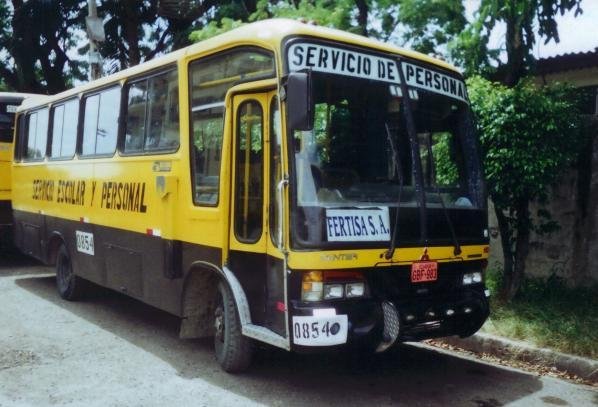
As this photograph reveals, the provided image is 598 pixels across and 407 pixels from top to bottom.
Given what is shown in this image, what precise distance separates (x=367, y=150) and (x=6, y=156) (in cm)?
891

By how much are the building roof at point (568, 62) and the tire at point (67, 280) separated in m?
7.49

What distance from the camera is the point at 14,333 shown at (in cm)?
691

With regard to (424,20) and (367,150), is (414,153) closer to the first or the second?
(367,150)

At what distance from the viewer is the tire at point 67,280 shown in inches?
345

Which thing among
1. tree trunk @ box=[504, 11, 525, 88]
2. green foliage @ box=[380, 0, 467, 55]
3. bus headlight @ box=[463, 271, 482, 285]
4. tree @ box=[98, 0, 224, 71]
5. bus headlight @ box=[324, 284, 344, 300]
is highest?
tree @ box=[98, 0, 224, 71]

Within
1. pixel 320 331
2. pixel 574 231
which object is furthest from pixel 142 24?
pixel 320 331

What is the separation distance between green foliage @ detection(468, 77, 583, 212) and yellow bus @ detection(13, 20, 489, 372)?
150cm

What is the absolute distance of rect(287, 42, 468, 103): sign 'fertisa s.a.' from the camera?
4914mm

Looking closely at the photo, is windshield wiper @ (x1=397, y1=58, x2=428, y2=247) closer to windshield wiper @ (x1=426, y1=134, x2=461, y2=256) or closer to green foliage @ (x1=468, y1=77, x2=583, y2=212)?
windshield wiper @ (x1=426, y1=134, x2=461, y2=256)

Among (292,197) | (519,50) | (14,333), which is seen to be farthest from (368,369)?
(519,50)

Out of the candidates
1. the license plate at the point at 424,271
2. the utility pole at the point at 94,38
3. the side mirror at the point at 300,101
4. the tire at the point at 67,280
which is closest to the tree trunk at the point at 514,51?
the license plate at the point at 424,271

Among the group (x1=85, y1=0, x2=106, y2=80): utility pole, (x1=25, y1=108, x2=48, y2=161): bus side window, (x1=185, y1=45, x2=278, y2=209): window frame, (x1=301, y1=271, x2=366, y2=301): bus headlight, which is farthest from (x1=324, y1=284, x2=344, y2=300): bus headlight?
(x1=85, y1=0, x2=106, y2=80): utility pole

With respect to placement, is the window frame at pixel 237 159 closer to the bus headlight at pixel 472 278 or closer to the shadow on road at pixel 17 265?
the bus headlight at pixel 472 278

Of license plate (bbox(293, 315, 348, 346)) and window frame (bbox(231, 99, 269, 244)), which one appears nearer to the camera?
license plate (bbox(293, 315, 348, 346))
